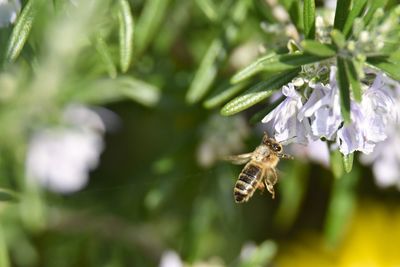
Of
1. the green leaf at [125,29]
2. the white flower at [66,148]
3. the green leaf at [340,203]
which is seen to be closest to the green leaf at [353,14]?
the green leaf at [125,29]

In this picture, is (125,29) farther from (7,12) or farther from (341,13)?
(341,13)

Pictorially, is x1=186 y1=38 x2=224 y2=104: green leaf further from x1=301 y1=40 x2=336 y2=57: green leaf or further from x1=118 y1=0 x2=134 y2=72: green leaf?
x1=301 y1=40 x2=336 y2=57: green leaf

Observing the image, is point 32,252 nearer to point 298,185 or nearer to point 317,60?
point 298,185

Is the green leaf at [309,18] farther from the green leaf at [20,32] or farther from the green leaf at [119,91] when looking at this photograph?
the green leaf at [119,91]

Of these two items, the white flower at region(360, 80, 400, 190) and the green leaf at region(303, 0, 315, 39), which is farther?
the white flower at region(360, 80, 400, 190)

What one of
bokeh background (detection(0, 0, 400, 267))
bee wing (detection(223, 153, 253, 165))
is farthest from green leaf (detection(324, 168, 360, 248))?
bee wing (detection(223, 153, 253, 165))

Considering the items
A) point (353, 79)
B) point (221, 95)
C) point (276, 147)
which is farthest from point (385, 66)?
point (221, 95)

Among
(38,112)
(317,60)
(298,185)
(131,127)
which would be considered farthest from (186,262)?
(317,60)
